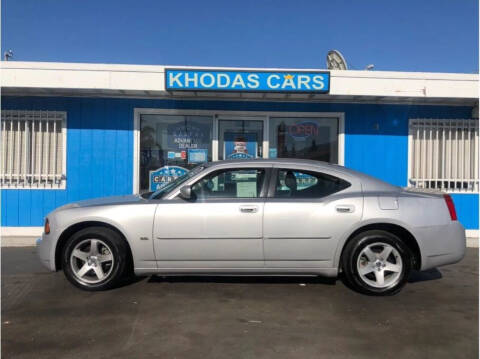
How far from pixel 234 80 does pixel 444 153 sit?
439cm

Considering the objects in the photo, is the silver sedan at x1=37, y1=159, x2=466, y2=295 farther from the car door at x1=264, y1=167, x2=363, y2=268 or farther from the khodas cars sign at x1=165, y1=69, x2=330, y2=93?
the khodas cars sign at x1=165, y1=69, x2=330, y2=93

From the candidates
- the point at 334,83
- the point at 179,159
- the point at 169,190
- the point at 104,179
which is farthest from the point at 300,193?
→ the point at 104,179

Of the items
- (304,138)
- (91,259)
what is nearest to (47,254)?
(91,259)

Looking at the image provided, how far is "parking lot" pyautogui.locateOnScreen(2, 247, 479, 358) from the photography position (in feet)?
11.1

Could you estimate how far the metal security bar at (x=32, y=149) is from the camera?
7.84 metres

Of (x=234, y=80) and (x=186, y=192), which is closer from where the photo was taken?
(x=186, y=192)

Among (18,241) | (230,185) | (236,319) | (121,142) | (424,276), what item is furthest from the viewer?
(121,142)

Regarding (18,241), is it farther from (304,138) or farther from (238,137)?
(304,138)

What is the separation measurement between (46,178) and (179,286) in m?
4.29

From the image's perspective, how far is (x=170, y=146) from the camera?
8.25 meters

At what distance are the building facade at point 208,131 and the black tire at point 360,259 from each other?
3.43 meters

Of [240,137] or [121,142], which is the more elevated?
[240,137]

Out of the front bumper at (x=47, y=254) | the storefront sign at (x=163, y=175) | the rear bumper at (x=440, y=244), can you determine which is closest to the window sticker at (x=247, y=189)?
the rear bumper at (x=440, y=244)

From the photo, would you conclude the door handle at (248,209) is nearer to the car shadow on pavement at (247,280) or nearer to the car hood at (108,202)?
the car shadow on pavement at (247,280)
